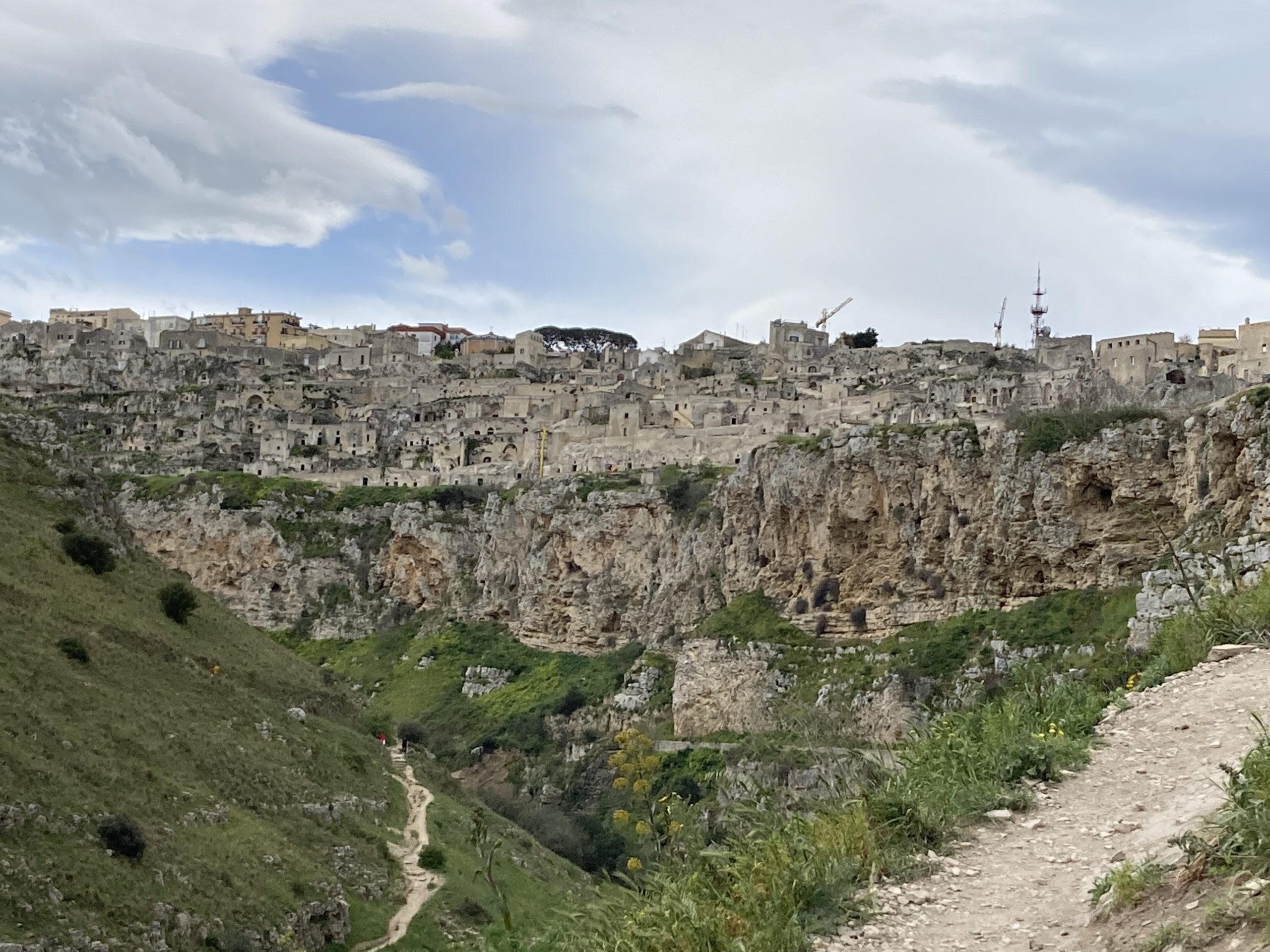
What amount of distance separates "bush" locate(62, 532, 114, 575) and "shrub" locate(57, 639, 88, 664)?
23.2 feet

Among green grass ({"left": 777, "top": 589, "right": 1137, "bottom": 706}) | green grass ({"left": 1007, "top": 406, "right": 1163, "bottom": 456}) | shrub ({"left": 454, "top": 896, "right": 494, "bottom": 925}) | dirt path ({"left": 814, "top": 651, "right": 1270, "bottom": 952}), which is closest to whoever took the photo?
dirt path ({"left": 814, "top": 651, "right": 1270, "bottom": 952})

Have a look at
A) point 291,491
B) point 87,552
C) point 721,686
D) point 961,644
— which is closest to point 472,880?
point 87,552

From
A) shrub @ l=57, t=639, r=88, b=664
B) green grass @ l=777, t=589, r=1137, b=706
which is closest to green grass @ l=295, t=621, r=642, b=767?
green grass @ l=777, t=589, r=1137, b=706

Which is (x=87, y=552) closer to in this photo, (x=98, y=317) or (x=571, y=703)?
(x=571, y=703)

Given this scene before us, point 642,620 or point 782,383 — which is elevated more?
point 782,383

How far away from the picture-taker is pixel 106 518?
1528 inches

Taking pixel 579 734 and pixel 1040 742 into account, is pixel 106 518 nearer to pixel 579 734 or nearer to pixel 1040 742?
pixel 579 734

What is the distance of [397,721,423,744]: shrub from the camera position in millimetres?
47531

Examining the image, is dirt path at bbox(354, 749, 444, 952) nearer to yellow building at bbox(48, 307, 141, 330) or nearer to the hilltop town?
the hilltop town

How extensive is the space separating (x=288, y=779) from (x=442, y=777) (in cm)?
1154

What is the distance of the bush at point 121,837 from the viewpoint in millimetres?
21562

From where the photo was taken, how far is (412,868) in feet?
95.6

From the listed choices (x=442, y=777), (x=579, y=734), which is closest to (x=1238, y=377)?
(x=579, y=734)

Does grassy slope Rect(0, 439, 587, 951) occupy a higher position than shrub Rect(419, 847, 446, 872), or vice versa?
grassy slope Rect(0, 439, 587, 951)
